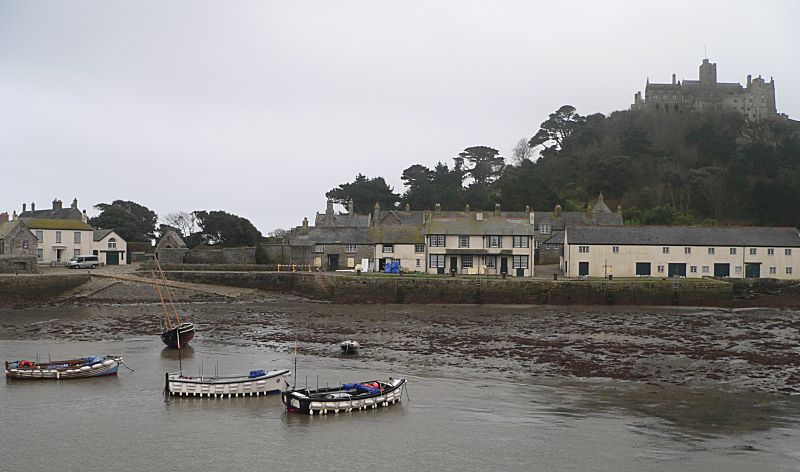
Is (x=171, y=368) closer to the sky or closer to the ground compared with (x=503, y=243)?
closer to the ground

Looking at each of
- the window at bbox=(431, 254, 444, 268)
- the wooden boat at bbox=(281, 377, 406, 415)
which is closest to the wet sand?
the wooden boat at bbox=(281, 377, 406, 415)

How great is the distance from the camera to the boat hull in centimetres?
2859

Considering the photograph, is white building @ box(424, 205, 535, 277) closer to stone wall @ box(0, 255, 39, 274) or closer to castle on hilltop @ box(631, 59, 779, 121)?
stone wall @ box(0, 255, 39, 274)

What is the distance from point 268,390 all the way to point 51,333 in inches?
654

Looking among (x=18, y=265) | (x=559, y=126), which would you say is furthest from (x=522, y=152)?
(x=18, y=265)

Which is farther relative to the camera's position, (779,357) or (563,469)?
(779,357)

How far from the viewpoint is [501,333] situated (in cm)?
3341

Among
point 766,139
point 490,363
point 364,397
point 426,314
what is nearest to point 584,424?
point 364,397

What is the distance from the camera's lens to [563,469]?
15.6 m

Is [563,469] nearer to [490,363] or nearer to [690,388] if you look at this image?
[690,388]

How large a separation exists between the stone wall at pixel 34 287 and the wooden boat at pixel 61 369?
75.7 ft

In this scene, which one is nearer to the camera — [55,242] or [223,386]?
[223,386]

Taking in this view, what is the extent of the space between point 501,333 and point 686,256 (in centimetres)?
2288

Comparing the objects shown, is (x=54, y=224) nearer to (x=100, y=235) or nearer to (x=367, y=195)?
(x=100, y=235)
